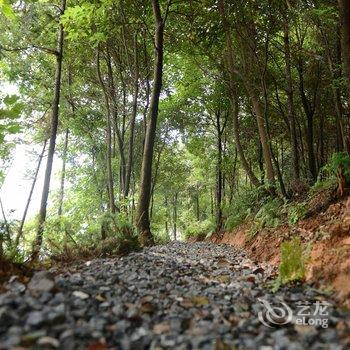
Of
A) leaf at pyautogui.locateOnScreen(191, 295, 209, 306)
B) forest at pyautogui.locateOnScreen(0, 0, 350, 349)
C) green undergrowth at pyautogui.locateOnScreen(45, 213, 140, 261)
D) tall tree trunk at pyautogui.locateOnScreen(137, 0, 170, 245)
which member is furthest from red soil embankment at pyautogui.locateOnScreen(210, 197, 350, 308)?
tall tree trunk at pyautogui.locateOnScreen(137, 0, 170, 245)

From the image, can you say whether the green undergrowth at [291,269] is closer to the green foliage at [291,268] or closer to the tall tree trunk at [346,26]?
the green foliage at [291,268]

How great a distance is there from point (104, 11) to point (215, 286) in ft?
28.1

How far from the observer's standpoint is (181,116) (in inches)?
768

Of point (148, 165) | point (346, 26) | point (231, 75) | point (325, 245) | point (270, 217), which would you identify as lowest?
point (325, 245)

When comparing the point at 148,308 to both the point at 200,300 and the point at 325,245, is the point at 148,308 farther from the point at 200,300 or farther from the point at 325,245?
the point at 325,245

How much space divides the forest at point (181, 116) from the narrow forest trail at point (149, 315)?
44 mm

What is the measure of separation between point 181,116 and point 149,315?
55.5 feet

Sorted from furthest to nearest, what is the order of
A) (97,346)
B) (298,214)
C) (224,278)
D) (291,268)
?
(298,214), (224,278), (291,268), (97,346)

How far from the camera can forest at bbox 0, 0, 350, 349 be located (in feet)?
18.6

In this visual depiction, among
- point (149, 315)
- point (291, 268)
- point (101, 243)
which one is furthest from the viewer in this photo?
point (101, 243)

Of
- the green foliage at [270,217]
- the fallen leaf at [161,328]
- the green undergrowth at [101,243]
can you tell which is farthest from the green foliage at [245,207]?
the fallen leaf at [161,328]

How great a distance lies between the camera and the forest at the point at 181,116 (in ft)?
18.6

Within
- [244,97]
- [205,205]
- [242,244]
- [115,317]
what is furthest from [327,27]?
[205,205]

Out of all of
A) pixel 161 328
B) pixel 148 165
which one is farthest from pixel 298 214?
pixel 161 328
